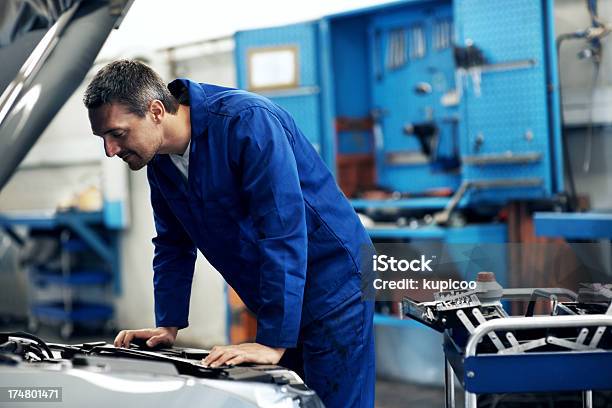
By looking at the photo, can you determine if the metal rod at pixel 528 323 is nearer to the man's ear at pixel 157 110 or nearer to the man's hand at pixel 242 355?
the man's hand at pixel 242 355

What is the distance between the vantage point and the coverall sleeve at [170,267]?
188 centimetres

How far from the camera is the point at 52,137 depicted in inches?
261

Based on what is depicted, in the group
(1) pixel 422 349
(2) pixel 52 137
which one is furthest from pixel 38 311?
(1) pixel 422 349

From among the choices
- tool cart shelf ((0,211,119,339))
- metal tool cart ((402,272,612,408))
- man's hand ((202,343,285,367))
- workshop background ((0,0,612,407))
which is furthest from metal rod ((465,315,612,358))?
tool cart shelf ((0,211,119,339))

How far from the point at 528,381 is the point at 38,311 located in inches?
200

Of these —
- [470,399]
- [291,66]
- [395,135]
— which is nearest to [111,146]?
[470,399]

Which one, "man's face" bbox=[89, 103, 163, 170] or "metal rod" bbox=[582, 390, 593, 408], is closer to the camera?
"man's face" bbox=[89, 103, 163, 170]

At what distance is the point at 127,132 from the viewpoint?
1577 millimetres

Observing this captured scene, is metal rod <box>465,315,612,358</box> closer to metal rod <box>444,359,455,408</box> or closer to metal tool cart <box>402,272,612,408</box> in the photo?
metal tool cart <box>402,272,612,408</box>

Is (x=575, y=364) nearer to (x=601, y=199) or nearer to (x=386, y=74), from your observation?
Answer: (x=601, y=199)

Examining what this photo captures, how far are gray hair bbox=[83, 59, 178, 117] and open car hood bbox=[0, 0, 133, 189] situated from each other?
49 millimetres

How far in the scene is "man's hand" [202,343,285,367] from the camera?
4.83 ft

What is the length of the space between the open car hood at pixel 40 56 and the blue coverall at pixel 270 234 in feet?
0.88

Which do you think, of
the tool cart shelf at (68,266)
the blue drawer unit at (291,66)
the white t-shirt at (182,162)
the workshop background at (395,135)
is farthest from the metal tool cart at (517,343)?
the tool cart shelf at (68,266)
